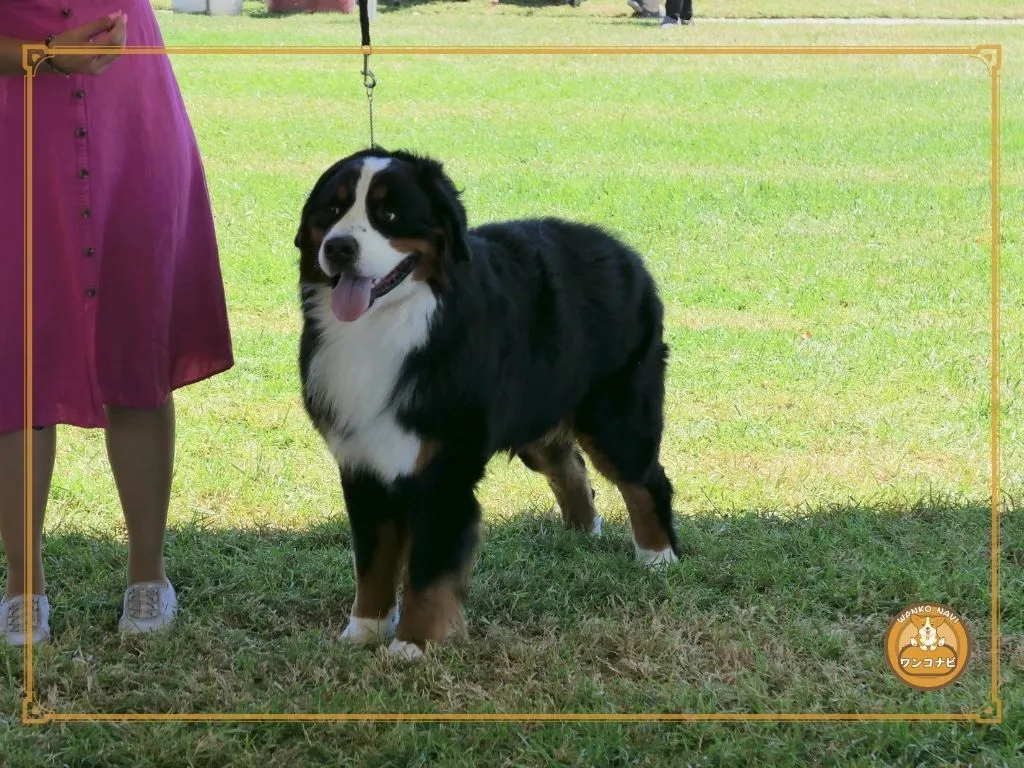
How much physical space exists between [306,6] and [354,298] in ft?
60.5

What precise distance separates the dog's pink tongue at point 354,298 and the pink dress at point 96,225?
0.66m

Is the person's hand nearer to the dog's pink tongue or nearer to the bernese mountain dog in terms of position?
the bernese mountain dog

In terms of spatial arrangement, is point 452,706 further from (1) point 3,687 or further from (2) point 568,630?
(1) point 3,687

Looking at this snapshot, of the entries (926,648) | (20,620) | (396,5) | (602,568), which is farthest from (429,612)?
(396,5)

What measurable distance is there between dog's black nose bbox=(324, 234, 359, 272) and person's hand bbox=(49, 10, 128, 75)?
79 cm

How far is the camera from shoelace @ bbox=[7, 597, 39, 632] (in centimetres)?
346

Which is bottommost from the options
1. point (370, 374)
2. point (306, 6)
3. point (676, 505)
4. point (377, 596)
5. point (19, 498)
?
point (676, 505)

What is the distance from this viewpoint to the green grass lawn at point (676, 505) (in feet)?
10.0

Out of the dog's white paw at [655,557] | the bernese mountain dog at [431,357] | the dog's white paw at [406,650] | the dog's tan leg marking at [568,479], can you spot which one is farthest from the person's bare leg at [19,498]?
the dog's white paw at [655,557]

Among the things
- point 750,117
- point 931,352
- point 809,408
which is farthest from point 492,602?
point 750,117

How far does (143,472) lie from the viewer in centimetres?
351

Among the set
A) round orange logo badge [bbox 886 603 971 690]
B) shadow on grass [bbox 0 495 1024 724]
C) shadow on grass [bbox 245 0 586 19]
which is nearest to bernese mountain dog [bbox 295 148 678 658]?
shadow on grass [bbox 0 495 1024 724]

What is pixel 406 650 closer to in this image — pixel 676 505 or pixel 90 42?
Answer: pixel 676 505

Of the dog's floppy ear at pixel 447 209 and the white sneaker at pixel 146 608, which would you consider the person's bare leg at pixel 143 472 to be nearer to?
the white sneaker at pixel 146 608
